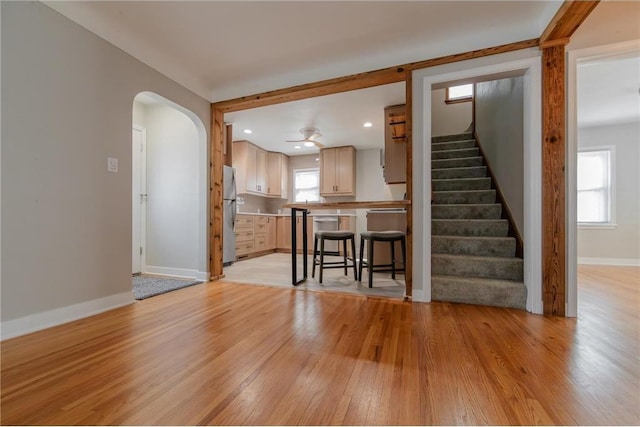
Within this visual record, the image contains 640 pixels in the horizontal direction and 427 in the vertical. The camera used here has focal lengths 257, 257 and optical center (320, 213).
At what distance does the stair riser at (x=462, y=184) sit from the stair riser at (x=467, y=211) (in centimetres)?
46

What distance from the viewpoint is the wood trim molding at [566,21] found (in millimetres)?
1597

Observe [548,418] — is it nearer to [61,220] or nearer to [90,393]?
[90,393]

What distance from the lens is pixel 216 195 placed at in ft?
10.7

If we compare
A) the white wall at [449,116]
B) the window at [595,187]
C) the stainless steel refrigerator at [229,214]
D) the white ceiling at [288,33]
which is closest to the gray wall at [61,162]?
the white ceiling at [288,33]

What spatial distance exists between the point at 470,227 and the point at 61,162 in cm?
379

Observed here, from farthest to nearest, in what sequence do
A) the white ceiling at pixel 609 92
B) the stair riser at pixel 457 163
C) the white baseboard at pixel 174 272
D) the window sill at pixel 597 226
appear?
the window sill at pixel 597 226 < the stair riser at pixel 457 163 < the white baseboard at pixel 174 272 < the white ceiling at pixel 609 92

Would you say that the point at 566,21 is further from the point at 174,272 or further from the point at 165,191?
the point at 174,272

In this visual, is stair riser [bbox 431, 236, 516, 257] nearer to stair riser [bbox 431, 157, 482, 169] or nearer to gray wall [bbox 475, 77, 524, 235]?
gray wall [bbox 475, 77, 524, 235]

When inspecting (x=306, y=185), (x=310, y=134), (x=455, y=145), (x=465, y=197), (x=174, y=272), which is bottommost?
(x=174, y=272)

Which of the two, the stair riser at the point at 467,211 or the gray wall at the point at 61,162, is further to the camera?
the stair riser at the point at 467,211

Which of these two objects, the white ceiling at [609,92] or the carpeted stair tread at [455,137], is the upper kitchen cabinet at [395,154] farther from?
the white ceiling at [609,92]

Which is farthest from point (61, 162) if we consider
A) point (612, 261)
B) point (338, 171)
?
point (612, 261)

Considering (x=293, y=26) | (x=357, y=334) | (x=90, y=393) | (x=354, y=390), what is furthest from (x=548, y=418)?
(x=293, y=26)

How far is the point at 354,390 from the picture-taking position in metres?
1.09
